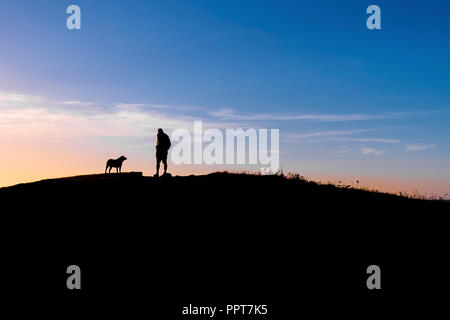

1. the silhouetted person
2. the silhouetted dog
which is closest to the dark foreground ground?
the silhouetted person

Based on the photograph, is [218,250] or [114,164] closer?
[218,250]

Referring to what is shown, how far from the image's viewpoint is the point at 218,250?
14.1 m

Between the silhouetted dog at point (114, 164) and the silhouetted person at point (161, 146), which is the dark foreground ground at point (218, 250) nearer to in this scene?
the silhouetted person at point (161, 146)

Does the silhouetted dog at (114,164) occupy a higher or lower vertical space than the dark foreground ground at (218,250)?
higher

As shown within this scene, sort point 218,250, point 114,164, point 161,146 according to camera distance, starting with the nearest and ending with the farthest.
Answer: point 218,250, point 161,146, point 114,164

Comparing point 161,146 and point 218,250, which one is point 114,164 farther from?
point 218,250

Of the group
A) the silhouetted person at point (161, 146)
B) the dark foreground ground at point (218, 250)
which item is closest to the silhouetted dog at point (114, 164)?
the silhouetted person at point (161, 146)

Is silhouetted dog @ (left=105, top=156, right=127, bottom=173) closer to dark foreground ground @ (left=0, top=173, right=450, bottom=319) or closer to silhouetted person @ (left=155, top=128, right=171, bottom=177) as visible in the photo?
silhouetted person @ (left=155, top=128, right=171, bottom=177)

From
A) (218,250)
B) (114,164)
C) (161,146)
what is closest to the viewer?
(218,250)

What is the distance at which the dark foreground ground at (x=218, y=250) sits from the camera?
1183 cm

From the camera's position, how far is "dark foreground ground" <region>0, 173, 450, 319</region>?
11828 millimetres

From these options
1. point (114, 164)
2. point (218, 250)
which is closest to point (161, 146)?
point (114, 164)
